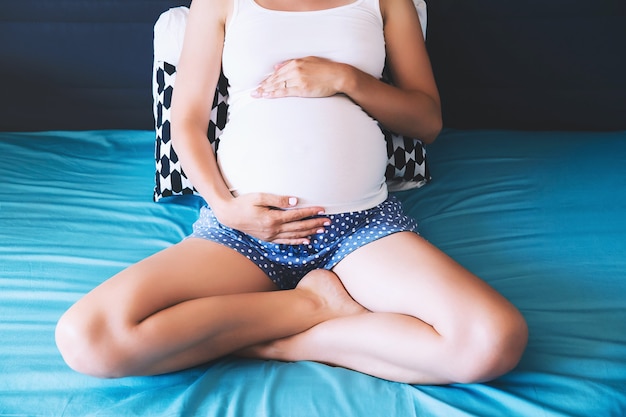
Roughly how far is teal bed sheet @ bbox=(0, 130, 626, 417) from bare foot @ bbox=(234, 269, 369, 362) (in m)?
0.03

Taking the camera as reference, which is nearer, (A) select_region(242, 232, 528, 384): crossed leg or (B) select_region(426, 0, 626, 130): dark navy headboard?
(A) select_region(242, 232, 528, 384): crossed leg

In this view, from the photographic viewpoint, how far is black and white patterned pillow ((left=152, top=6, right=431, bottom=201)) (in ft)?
5.28

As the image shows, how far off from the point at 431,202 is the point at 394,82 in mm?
307

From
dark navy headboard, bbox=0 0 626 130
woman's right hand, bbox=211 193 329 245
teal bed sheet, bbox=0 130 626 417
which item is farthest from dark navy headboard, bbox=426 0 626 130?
woman's right hand, bbox=211 193 329 245

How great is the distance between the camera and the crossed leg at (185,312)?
1.09 m

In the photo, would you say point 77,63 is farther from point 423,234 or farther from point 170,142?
point 423,234

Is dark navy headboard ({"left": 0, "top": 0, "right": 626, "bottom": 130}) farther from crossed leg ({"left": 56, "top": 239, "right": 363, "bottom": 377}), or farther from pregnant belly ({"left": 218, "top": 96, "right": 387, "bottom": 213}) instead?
crossed leg ({"left": 56, "top": 239, "right": 363, "bottom": 377})

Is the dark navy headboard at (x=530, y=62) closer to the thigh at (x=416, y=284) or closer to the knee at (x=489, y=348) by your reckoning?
the thigh at (x=416, y=284)

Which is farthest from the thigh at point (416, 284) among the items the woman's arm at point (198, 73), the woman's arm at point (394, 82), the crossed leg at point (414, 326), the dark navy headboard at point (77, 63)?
the dark navy headboard at point (77, 63)

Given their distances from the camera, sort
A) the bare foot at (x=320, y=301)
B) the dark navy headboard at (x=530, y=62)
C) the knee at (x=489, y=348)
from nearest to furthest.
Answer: the knee at (x=489, y=348)
the bare foot at (x=320, y=301)
the dark navy headboard at (x=530, y=62)

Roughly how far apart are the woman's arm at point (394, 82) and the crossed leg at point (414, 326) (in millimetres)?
320

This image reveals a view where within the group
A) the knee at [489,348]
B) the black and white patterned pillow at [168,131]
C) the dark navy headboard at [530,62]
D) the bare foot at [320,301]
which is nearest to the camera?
the knee at [489,348]

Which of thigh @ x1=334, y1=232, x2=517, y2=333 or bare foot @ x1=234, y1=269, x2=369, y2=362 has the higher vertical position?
thigh @ x1=334, y1=232, x2=517, y2=333

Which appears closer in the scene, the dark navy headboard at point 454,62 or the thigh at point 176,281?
the thigh at point 176,281
